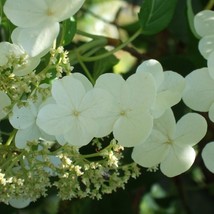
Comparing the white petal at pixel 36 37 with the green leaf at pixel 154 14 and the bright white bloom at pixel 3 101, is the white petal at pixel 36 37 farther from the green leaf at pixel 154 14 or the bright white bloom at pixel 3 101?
the green leaf at pixel 154 14

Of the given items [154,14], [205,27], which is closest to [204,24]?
[205,27]

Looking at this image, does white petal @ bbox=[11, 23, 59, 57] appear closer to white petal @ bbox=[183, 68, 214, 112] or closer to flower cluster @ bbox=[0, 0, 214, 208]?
flower cluster @ bbox=[0, 0, 214, 208]

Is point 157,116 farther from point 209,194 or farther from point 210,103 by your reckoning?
point 209,194

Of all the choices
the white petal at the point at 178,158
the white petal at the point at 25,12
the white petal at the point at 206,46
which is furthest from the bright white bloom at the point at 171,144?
the white petal at the point at 25,12

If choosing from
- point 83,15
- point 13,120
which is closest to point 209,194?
point 83,15

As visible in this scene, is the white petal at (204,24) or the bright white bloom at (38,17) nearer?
the bright white bloom at (38,17)

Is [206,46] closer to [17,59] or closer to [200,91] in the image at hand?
[200,91]
